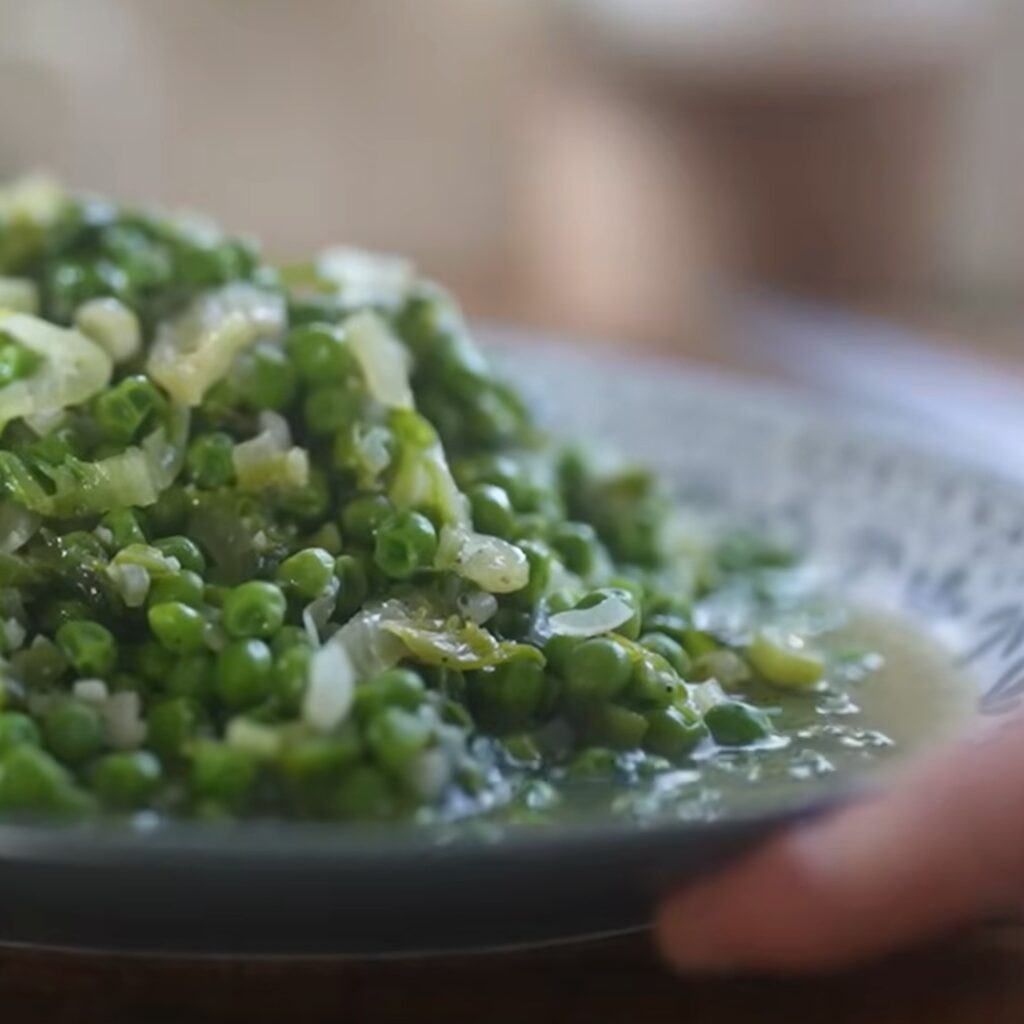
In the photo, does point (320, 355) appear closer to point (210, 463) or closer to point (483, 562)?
point (210, 463)

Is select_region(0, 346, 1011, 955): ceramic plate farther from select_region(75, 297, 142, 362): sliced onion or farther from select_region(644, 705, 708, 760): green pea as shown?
select_region(75, 297, 142, 362): sliced onion

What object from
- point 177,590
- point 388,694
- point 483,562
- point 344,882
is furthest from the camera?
point 483,562

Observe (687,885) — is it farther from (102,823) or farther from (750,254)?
(750,254)

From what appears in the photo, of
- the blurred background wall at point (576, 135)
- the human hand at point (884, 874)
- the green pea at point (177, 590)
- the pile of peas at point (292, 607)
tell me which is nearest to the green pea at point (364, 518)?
the pile of peas at point (292, 607)

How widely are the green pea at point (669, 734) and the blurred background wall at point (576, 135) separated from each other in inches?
104

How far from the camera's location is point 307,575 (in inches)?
59.1

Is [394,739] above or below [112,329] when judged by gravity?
below

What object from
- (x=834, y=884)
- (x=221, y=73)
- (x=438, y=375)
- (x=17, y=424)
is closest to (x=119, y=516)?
(x=17, y=424)

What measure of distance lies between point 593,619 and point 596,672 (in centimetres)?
9

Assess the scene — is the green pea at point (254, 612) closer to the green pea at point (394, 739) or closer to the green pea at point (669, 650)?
the green pea at point (394, 739)

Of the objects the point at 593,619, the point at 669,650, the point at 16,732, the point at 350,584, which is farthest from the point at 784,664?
Answer: the point at 16,732

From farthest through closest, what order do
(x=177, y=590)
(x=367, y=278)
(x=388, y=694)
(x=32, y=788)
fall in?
1. (x=367, y=278)
2. (x=177, y=590)
3. (x=388, y=694)
4. (x=32, y=788)

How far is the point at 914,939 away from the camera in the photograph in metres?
1.23

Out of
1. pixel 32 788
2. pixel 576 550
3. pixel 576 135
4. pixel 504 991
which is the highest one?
pixel 576 135
